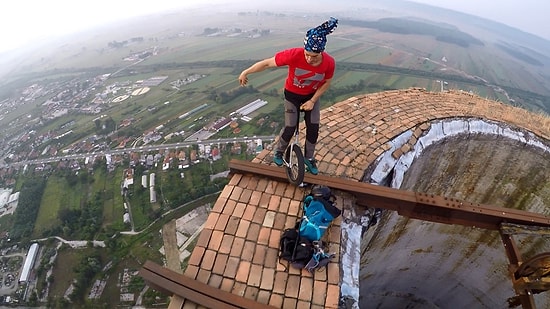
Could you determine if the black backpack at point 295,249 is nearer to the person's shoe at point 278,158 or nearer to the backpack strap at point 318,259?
the backpack strap at point 318,259

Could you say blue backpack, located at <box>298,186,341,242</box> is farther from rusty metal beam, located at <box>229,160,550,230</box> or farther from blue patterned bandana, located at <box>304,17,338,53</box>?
blue patterned bandana, located at <box>304,17,338,53</box>

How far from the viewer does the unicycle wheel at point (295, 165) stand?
15.3 feet

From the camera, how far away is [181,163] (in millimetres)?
44094

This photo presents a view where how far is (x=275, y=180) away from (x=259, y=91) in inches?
2358

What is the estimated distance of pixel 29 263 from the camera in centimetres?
3209

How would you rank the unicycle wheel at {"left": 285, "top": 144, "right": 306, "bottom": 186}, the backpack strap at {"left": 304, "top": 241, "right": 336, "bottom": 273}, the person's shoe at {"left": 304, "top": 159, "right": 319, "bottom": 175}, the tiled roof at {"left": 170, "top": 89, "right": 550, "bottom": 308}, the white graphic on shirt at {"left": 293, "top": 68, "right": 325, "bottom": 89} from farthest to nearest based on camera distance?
the person's shoe at {"left": 304, "top": 159, "right": 319, "bottom": 175}
the unicycle wheel at {"left": 285, "top": 144, "right": 306, "bottom": 186}
the white graphic on shirt at {"left": 293, "top": 68, "right": 325, "bottom": 89}
the backpack strap at {"left": 304, "top": 241, "right": 336, "bottom": 273}
the tiled roof at {"left": 170, "top": 89, "right": 550, "bottom": 308}

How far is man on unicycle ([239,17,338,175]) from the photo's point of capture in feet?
13.5

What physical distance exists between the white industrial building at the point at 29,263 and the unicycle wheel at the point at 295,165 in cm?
3802

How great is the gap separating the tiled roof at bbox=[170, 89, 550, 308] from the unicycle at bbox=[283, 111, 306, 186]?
21 centimetres

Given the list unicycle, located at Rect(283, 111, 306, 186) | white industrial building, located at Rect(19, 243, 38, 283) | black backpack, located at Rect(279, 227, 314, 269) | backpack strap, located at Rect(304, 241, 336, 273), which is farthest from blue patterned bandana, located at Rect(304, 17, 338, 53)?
white industrial building, located at Rect(19, 243, 38, 283)

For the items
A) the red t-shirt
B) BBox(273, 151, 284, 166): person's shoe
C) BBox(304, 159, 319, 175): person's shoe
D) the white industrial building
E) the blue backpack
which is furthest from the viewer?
the white industrial building

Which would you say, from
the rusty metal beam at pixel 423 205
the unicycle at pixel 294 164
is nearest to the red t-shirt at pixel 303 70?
the unicycle at pixel 294 164

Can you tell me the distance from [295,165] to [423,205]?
6.93ft

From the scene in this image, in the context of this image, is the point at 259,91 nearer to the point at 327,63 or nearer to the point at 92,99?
the point at 92,99
